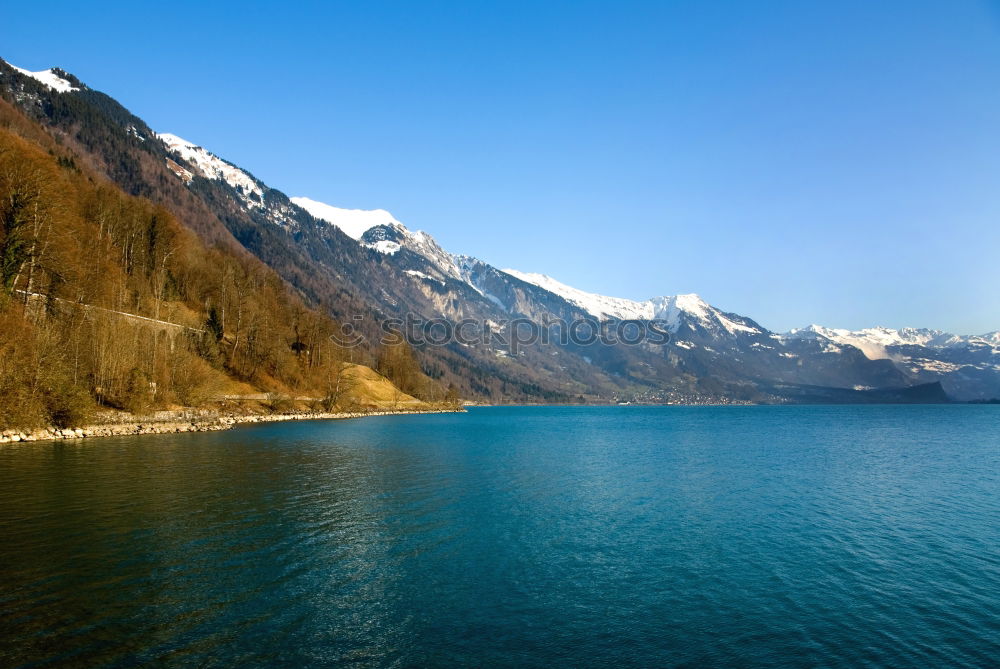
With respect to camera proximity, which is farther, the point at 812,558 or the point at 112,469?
the point at 112,469

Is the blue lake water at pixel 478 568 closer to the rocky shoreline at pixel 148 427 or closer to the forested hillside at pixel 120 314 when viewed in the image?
the rocky shoreline at pixel 148 427

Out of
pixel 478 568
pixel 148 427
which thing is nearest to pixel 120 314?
pixel 148 427

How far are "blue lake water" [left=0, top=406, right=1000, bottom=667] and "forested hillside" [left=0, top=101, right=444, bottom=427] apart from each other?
14767mm

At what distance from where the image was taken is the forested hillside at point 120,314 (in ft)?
202

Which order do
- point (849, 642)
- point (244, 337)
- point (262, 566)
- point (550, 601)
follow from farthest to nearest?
point (244, 337), point (262, 566), point (550, 601), point (849, 642)

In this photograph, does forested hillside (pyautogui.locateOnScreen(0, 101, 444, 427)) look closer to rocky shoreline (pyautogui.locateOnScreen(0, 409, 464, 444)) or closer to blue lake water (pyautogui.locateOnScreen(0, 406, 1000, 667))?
rocky shoreline (pyautogui.locateOnScreen(0, 409, 464, 444))

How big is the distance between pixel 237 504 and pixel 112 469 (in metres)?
16.9

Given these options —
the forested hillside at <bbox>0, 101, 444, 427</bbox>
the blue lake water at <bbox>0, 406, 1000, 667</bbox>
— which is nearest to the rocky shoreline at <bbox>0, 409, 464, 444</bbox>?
the forested hillside at <bbox>0, 101, 444, 427</bbox>

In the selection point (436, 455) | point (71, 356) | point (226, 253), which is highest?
point (226, 253)

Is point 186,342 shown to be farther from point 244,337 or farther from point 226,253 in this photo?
point 226,253

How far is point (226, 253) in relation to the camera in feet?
468

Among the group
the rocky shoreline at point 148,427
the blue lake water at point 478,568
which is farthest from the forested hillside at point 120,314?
the blue lake water at point 478,568

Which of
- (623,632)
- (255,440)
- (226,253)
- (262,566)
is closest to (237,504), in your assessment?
(262,566)

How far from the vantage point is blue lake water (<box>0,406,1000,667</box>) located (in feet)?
54.7
